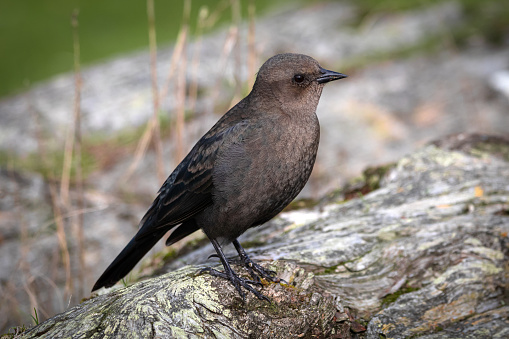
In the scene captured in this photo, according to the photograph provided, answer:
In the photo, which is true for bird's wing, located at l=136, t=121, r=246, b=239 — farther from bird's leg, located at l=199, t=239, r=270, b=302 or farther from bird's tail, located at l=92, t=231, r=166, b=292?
bird's leg, located at l=199, t=239, r=270, b=302

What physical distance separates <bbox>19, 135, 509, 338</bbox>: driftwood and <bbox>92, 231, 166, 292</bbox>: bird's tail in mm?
462

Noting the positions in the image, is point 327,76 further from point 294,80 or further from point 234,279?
point 234,279

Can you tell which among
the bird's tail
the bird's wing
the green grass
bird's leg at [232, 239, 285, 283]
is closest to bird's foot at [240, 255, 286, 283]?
bird's leg at [232, 239, 285, 283]

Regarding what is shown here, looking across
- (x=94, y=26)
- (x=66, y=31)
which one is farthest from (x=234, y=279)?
(x=94, y=26)

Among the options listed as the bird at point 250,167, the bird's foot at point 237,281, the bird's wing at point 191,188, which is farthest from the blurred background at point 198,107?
the bird's foot at point 237,281

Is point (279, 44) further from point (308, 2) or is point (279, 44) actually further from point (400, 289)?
point (400, 289)

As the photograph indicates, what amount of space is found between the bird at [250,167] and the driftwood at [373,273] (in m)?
0.23

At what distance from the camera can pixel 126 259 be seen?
4094 mm

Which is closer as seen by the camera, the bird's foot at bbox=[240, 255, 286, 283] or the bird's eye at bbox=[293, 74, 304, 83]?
the bird's foot at bbox=[240, 255, 286, 283]

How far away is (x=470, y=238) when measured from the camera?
3.99 metres

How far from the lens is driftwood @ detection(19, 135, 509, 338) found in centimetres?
312

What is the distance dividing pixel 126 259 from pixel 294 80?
1.61 meters

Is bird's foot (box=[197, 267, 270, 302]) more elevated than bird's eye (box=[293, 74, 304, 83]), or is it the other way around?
bird's eye (box=[293, 74, 304, 83])

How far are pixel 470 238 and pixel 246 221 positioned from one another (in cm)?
149
